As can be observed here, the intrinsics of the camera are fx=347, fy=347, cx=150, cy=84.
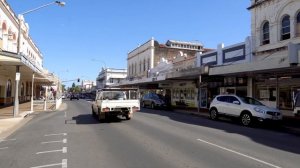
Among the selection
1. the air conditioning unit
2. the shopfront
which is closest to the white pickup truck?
the air conditioning unit

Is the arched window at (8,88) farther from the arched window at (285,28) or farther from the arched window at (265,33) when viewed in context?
the arched window at (285,28)

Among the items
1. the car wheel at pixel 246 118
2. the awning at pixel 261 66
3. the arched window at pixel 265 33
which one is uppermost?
the arched window at pixel 265 33

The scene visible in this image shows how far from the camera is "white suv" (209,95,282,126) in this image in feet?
60.3

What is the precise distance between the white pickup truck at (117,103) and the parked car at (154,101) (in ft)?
44.1

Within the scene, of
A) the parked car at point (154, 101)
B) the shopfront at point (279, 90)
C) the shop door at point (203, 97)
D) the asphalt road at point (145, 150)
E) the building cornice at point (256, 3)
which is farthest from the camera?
the shop door at point (203, 97)

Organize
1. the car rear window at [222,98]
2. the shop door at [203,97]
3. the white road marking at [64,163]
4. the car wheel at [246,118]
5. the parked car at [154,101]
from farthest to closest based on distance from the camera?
the shop door at [203,97]
the parked car at [154,101]
the car rear window at [222,98]
the car wheel at [246,118]
the white road marking at [64,163]

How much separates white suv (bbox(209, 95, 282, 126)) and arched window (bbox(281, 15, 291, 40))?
7372 mm

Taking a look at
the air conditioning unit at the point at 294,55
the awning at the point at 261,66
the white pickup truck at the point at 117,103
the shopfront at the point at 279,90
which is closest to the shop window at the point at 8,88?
the white pickup truck at the point at 117,103

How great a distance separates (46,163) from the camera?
8.68m

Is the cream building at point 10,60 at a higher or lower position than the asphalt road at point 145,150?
higher

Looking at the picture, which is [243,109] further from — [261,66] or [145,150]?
[145,150]

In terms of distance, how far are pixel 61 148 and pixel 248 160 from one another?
18.6 feet

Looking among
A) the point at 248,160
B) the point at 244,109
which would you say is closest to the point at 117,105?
the point at 244,109

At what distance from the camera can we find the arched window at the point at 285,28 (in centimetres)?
2480
